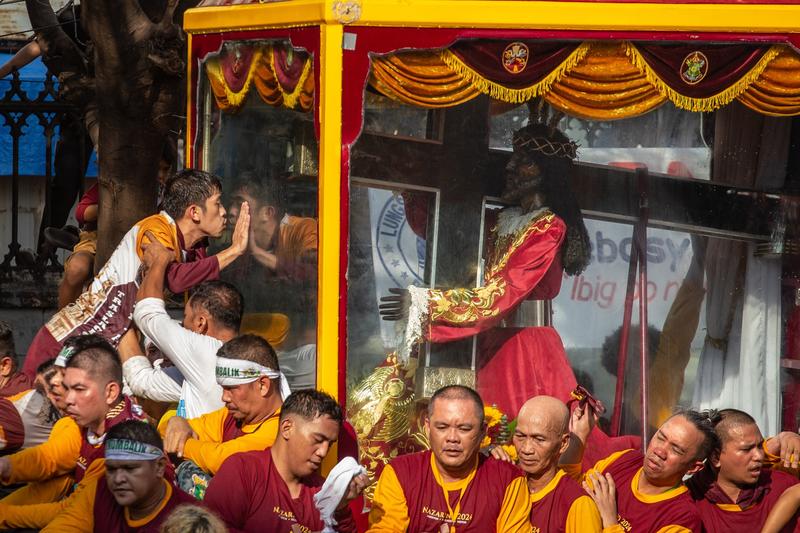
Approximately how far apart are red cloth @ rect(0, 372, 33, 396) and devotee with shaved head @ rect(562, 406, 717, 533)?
9.96 ft

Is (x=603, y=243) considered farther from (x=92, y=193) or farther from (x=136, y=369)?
(x=92, y=193)

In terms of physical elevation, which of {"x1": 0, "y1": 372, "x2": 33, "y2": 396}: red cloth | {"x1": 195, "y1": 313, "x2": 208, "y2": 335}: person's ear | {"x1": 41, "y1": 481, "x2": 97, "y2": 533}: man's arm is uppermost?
{"x1": 195, "y1": 313, "x2": 208, "y2": 335}: person's ear

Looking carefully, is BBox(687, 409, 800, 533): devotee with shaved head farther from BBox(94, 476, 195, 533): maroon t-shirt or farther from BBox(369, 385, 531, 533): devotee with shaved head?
BBox(94, 476, 195, 533): maroon t-shirt

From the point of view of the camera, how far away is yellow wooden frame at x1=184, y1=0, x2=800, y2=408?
723cm

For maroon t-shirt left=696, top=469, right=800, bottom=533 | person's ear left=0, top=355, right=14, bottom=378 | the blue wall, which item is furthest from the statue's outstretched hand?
the blue wall

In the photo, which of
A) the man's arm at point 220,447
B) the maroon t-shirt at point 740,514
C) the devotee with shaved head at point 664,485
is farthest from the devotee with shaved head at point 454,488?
the maroon t-shirt at point 740,514

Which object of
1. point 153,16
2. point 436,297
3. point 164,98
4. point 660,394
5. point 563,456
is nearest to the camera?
point 563,456

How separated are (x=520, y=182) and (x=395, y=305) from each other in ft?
3.39

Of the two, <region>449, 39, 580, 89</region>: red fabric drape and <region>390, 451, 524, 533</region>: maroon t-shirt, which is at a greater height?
<region>449, 39, 580, 89</region>: red fabric drape

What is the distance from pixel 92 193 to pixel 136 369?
2945 millimetres

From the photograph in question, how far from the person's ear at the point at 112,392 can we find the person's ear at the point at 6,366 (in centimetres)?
135

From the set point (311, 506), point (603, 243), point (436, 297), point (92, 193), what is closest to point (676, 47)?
point (603, 243)

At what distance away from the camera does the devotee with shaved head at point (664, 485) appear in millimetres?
6270

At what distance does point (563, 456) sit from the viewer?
7.11 m
